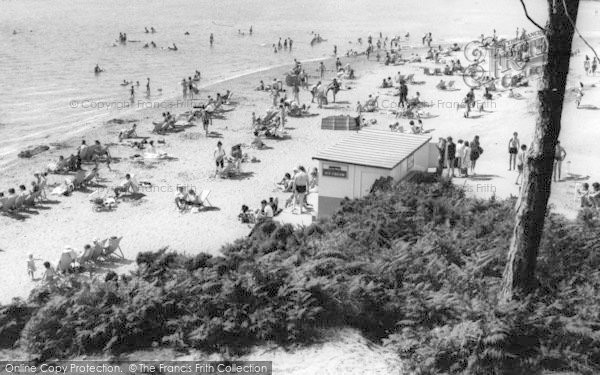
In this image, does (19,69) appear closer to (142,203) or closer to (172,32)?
(172,32)

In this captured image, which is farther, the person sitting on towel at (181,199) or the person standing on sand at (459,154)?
the person standing on sand at (459,154)

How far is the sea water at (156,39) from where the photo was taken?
38312 millimetres

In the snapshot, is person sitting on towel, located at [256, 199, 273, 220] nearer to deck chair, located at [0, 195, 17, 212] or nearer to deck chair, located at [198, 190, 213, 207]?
deck chair, located at [198, 190, 213, 207]

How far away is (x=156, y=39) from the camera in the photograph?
6712 centimetres

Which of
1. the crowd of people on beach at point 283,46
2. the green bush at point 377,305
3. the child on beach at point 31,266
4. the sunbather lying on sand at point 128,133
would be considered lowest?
the child on beach at point 31,266

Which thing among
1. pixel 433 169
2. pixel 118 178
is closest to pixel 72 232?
pixel 118 178

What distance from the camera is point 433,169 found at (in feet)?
66.9

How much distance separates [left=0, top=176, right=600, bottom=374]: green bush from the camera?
324 inches

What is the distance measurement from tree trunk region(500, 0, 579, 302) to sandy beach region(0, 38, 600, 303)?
20.4 ft

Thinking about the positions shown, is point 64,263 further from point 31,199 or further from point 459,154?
point 459,154

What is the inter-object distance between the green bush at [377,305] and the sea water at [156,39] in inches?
332

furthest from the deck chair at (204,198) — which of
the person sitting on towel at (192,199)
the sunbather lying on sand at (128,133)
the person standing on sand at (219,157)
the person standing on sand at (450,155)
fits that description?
the sunbather lying on sand at (128,133)

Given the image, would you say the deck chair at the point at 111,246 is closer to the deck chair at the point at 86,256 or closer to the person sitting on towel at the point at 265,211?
the deck chair at the point at 86,256

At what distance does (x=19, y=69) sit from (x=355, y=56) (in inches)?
967
